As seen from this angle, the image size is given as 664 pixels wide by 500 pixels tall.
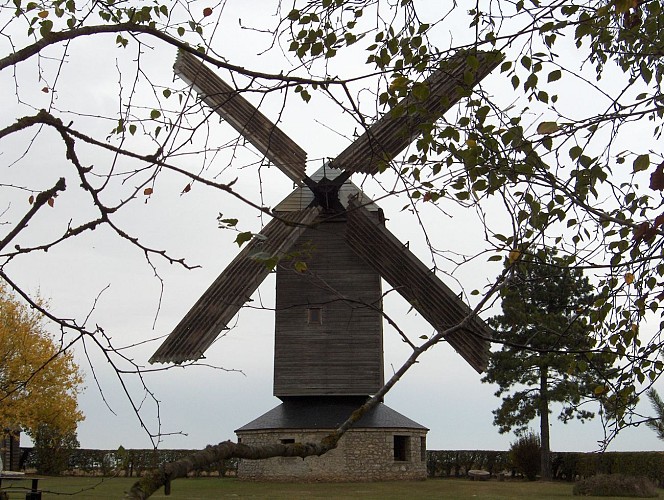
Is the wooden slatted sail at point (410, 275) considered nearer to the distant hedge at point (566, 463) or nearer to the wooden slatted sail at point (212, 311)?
the wooden slatted sail at point (212, 311)

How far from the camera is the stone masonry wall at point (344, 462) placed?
1986cm

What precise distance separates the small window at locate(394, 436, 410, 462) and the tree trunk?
19.2ft

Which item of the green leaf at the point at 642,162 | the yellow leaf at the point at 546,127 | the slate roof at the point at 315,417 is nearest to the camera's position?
the green leaf at the point at 642,162

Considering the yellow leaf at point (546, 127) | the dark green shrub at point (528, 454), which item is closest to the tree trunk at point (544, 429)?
the dark green shrub at point (528, 454)

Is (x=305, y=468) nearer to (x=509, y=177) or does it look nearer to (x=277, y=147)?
(x=277, y=147)

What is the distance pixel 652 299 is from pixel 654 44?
5.51 ft

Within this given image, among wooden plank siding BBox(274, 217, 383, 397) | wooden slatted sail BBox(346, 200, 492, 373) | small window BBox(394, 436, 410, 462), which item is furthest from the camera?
small window BBox(394, 436, 410, 462)

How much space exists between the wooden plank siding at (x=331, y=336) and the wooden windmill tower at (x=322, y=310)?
2 cm

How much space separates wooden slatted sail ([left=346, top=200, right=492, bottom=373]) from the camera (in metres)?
16.5

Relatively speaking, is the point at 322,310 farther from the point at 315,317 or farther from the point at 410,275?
the point at 410,275

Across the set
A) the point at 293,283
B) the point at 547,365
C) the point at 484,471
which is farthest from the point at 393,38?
the point at 484,471

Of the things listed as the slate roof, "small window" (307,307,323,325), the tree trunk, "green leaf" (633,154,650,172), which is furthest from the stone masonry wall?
"green leaf" (633,154,650,172)

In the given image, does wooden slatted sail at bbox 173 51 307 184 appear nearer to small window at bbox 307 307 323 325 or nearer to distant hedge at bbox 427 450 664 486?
small window at bbox 307 307 323 325

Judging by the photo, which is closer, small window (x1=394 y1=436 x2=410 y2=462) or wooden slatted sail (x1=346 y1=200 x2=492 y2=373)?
wooden slatted sail (x1=346 y1=200 x2=492 y2=373)
